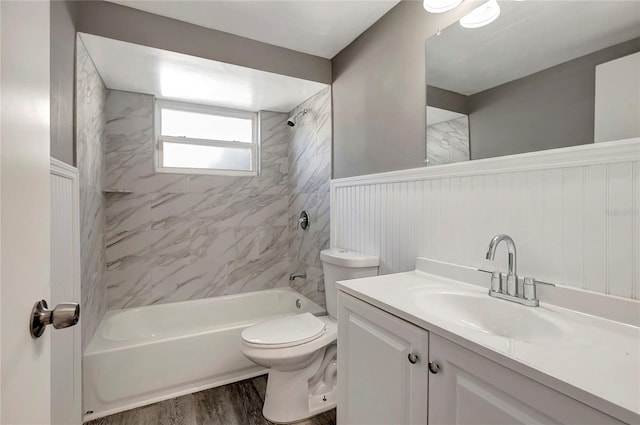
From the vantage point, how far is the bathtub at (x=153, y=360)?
1698 mm

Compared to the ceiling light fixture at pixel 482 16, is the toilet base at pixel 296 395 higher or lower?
lower

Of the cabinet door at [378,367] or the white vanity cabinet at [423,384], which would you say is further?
the cabinet door at [378,367]

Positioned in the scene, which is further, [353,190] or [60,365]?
[353,190]

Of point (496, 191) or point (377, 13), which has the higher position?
point (377, 13)

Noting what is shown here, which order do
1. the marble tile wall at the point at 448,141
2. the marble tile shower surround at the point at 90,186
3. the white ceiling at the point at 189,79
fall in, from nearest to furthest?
the marble tile wall at the point at 448,141
the marble tile shower surround at the point at 90,186
the white ceiling at the point at 189,79

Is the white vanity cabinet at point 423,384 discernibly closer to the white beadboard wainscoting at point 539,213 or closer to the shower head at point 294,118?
the white beadboard wainscoting at point 539,213

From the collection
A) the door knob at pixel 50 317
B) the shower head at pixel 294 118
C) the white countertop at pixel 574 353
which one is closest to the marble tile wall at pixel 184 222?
the shower head at pixel 294 118

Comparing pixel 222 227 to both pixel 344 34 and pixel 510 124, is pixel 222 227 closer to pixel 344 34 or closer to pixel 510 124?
pixel 344 34

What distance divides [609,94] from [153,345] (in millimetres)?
2482

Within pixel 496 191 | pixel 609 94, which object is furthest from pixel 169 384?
pixel 609 94

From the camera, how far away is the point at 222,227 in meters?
2.75

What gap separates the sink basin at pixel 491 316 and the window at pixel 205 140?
7.40ft

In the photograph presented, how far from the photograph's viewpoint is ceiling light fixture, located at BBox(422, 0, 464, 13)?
130cm

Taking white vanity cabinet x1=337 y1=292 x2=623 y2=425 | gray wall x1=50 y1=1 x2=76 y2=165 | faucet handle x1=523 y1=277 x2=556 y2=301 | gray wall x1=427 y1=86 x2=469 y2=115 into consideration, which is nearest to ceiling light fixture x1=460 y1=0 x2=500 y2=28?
gray wall x1=427 y1=86 x2=469 y2=115
